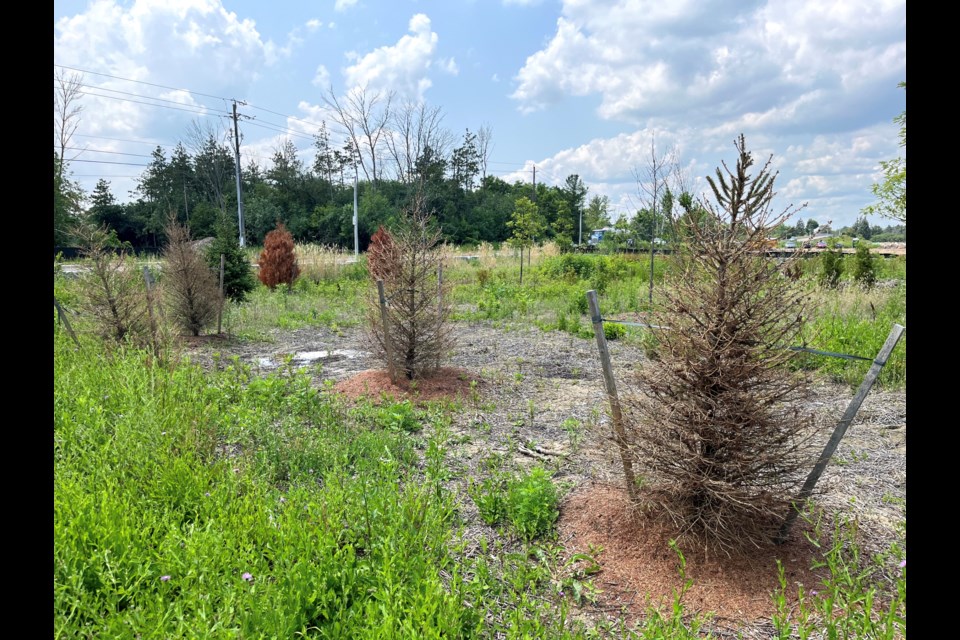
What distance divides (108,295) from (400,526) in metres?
6.50

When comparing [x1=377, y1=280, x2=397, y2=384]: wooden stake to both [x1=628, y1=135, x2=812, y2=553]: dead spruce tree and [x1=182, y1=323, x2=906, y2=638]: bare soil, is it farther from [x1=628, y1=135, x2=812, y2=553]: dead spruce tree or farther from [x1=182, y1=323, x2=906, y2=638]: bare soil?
[x1=628, y1=135, x2=812, y2=553]: dead spruce tree

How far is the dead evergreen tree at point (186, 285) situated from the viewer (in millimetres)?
9234

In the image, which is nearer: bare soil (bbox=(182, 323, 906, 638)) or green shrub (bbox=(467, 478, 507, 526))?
bare soil (bbox=(182, 323, 906, 638))

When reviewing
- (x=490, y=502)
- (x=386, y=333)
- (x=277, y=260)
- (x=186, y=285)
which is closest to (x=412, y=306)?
(x=386, y=333)

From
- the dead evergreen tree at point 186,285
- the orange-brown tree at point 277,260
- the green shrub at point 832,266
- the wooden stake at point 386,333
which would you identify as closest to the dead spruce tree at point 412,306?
the wooden stake at point 386,333

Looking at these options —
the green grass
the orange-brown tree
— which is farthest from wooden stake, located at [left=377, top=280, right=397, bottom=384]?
the orange-brown tree

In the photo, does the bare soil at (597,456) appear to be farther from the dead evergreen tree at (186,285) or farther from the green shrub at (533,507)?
the dead evergreen tree at (186,285)

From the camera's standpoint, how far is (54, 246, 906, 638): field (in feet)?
7.57

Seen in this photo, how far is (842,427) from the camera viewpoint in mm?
2752

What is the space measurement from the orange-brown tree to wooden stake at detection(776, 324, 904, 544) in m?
15.5

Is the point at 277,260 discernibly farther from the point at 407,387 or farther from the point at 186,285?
the point at 407,387

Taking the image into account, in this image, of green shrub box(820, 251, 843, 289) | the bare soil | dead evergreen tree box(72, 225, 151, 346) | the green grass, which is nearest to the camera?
the green grass
